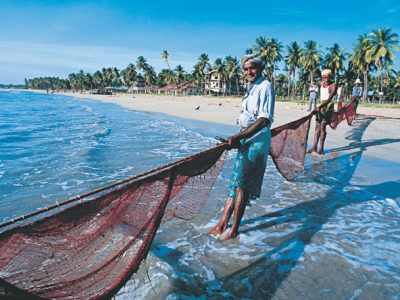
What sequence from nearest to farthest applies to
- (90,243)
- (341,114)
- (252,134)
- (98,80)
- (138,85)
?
1. (90,243)
2. (252,134)
3. (341,114)
4. (138,85)
5. (98,80)

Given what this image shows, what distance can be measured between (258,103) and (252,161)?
0.63 meters

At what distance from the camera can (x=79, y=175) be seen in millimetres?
7465

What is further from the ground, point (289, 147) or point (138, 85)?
point (138, 85)

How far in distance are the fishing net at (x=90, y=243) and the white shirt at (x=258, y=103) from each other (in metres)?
0.88

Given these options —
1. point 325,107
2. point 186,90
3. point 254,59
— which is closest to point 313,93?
point 325,107

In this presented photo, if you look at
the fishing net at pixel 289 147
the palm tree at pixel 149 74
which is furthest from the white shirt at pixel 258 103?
the palm tree at pixel 149 74

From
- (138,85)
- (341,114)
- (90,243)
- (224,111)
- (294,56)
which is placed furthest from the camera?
(138,85)

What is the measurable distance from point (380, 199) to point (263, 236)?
273 centimetres

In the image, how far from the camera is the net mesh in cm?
188

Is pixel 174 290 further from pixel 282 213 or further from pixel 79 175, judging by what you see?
pixel 79 175

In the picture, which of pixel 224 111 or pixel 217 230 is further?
pixel 224 111

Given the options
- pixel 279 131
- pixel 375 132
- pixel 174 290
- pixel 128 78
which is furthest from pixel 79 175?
pixel 128 78

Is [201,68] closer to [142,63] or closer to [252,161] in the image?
[142,63]

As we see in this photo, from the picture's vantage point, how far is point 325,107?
8.12 m
